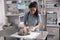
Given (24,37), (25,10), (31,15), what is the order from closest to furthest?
(24,37) < (31,15) < (25,10)

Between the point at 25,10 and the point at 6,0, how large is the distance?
629 millimetres

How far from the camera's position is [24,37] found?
75.7 inches

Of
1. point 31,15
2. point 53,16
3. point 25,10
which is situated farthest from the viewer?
point 53,16

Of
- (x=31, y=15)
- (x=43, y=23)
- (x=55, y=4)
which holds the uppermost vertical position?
(x=55, y=4)

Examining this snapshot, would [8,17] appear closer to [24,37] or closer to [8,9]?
[8,9]

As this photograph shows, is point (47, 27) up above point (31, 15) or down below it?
below

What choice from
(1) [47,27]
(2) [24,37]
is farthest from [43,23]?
(2) [24,37]

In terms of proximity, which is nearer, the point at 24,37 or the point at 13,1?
the point at 24,37

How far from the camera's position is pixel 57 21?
12.4ft

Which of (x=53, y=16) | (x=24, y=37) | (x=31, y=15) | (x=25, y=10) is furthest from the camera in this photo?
(x=53, y=16)

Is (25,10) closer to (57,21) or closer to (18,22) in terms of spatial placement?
(18,22)

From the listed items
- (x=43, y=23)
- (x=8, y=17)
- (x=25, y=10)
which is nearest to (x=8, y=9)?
(x=8, y=17)

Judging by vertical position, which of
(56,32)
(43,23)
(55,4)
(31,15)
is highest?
(55,4)

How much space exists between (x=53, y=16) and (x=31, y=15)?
1.10 m
